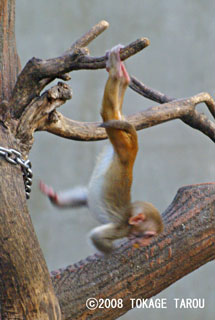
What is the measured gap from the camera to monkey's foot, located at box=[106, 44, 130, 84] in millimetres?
2072

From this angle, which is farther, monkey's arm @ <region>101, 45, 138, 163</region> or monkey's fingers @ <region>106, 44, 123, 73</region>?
monkey's arm @ <region>101, 45, 138, 163</region>

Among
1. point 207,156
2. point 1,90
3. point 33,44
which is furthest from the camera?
point 207,156

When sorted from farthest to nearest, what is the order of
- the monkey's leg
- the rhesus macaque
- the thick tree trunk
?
the monkey's leg, the rhesus macaque, the thick tree trunk

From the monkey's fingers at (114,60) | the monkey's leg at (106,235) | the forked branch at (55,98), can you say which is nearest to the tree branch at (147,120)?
the forked branch at (55,98)

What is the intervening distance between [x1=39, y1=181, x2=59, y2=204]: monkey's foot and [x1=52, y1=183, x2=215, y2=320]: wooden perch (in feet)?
1.20

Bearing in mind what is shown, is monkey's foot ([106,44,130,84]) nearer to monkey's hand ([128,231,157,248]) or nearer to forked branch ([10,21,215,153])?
forked branch ([10,21,215,153])

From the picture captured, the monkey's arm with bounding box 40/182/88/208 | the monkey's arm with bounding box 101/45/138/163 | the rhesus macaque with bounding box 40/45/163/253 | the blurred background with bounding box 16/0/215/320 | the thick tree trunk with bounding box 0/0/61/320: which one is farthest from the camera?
the blurred background with bounding box 16/0/215/320

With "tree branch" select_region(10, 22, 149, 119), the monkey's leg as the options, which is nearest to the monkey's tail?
the monkey's leg

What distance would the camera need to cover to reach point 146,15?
5.55 metres

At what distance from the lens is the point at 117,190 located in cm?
247

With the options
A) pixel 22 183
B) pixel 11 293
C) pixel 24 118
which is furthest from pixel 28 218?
pixel 24 118

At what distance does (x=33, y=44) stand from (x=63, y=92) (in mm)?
3153

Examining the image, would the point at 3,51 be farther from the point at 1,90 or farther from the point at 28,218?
the point at 28,218

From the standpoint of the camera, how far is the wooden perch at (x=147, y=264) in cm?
237
